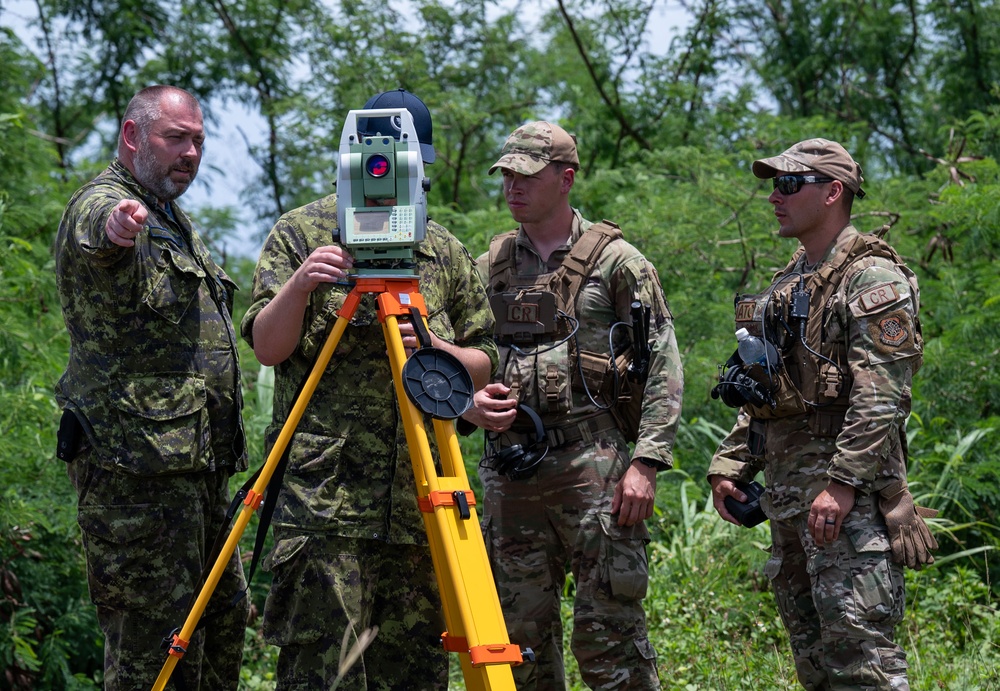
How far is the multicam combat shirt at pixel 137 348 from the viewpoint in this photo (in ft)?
11.9

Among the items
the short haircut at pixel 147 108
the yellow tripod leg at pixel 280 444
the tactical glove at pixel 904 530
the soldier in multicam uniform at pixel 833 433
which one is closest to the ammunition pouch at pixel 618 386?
the soldier in multicam uniform at pixel 833 433

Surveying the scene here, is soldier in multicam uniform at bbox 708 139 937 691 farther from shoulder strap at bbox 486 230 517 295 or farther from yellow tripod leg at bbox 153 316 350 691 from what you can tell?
yellow tripod leg at bbox 153 316 350 691

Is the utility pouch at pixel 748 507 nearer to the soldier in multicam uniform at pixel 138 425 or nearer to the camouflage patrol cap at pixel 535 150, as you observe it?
the camouflage patrol cap at pixel 535 150

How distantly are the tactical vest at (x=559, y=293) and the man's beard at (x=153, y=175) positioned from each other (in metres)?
1.34

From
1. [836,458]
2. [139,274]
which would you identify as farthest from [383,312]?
[836,458]

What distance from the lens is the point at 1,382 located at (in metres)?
5.95

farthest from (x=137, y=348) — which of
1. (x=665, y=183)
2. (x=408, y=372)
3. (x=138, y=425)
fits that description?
(x=665, y=183)

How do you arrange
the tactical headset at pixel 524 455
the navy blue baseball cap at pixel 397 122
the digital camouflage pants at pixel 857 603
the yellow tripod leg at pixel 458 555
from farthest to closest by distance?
the tactical headset at pixel 524 455
the digital camouflage pants at pixel 857 603
the navy blue baseball cap at pixel 397 122
the yellow tripod leg at pixel 458 555

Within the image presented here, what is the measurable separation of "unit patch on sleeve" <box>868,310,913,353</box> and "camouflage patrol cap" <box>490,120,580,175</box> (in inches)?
53.9

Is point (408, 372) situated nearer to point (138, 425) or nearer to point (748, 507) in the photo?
point (138, 425)

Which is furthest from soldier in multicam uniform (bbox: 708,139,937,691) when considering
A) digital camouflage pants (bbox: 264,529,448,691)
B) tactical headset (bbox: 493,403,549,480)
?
digital camouflage pants (bbox: 264,529,448,691)

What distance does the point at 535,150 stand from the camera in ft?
14.8

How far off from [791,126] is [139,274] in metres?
7.69

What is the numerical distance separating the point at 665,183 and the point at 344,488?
6.61 metres
